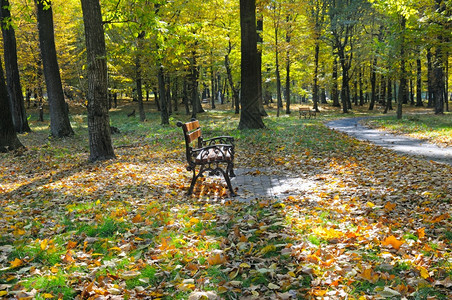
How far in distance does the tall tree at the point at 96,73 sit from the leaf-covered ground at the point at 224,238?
5.46ft

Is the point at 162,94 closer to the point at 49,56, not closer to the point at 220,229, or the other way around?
the point at 49,56

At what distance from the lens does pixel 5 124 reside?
10172 millimetres

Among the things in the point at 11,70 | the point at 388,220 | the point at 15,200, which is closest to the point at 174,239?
the point at 388,220

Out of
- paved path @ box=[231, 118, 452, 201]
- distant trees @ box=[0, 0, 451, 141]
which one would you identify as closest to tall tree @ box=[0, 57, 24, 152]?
distant trees @ box=[0, 0, 451, 141]

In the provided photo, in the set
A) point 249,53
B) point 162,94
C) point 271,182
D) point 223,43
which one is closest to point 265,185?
point 271,182

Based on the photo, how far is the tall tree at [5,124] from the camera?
397 inches

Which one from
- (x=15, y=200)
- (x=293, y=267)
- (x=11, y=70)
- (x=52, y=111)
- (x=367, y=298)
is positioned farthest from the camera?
(x=11, y=70)

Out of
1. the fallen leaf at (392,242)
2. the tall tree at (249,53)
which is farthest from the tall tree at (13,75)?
the fallen leaf at (392,242)

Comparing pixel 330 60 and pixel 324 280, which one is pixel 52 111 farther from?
pixel 330 60

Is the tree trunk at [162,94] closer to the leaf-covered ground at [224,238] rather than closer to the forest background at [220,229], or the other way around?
the forest background at [220,229]

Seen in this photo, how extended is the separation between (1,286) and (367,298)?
311cm

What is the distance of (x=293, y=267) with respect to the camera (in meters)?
3.13

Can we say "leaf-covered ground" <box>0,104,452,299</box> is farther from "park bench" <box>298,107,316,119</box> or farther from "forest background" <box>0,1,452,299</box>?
"park bench" <box>298,107,316,119</box>

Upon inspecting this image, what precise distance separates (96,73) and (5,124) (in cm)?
445
